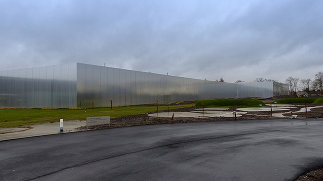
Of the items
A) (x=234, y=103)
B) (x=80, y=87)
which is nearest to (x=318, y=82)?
(x=234, y=103)

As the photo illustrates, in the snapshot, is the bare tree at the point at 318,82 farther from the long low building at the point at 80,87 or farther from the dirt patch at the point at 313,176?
the dirt patch at the point at 313,176

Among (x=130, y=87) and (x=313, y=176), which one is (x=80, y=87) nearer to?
(x=130, y=87)

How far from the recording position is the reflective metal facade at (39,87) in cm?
3431

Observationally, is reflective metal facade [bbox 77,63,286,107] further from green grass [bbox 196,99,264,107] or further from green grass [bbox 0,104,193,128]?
green grass [bbox 196,99,264,107]

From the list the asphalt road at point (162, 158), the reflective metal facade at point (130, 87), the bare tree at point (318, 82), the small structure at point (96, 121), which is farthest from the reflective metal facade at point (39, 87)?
the bare tree at point (318, 82)

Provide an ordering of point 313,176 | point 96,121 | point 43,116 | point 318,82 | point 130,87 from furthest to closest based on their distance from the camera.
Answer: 1. point 318,82
2. point 130,87
3. point 43,116
4. point 96,121
5. point 313,176

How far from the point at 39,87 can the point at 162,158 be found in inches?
1383

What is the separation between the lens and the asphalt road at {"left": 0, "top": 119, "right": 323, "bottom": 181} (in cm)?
614

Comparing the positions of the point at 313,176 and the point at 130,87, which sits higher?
the point at 130,87

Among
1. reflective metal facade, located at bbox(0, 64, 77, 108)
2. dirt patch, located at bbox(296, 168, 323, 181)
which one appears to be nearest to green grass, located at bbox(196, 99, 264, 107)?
reflective metal facade, located at bbox(0, 64, 77, 108)

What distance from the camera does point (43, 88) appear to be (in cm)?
3684

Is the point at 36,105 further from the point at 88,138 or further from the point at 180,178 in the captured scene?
the point at 180,178

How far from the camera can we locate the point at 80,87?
111 feet

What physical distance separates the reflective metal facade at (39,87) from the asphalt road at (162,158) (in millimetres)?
24018
